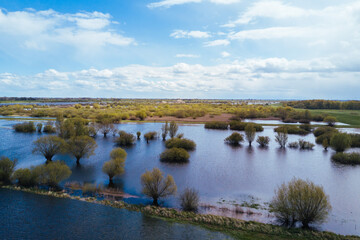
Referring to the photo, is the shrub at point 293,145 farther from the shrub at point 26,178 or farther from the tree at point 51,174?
the shrub at point 26,178

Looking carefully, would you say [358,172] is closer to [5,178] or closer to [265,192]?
[265,192]

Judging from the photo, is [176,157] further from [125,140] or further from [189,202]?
[125,140]

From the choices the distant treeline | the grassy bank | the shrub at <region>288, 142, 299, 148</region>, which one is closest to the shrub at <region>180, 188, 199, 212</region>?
Answer: the grassy bank

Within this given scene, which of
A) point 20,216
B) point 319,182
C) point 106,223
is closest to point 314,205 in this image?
point 319,182

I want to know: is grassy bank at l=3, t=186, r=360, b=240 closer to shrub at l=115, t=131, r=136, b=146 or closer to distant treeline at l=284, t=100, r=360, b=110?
shrub at l=115, t=131, r=136, b=146

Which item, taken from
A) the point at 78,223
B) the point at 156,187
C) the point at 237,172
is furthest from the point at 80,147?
the point at 237,172
